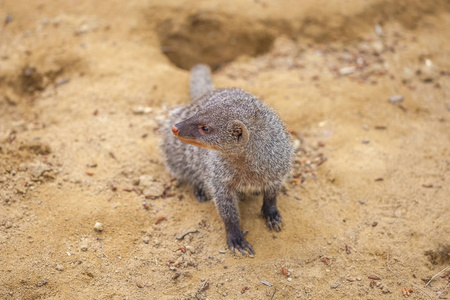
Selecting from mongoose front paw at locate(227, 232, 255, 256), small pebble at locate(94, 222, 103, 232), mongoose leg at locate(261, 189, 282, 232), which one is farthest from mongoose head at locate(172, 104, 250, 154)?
small pebble at locate(94, 222, 103, 232)

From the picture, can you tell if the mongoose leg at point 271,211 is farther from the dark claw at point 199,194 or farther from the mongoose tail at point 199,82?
the mongoose tail at point 199,82

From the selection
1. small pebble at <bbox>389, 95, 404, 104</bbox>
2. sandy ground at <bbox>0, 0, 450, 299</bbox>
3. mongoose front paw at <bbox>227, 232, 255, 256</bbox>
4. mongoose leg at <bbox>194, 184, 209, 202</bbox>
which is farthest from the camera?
small pebble at <bbox>389, 95, 404, 104</bbox>

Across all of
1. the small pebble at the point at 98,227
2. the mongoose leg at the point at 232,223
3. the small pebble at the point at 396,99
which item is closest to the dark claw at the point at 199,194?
the mongoose leg at the point at 232,223

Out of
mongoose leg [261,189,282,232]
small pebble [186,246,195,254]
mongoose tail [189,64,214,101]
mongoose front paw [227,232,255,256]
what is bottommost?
small pebble [186,246,195,254]

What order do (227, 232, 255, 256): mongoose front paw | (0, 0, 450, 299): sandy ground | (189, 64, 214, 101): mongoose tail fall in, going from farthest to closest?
(189, 64, 214, 101): mongoose tail < (227, 232, 255, 256): mongoose front paw < (0, 0, 450, 299): sandy ground

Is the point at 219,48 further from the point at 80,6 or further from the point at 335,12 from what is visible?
the point at 80,6

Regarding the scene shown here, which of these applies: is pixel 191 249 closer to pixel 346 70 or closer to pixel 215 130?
pixel 215 130

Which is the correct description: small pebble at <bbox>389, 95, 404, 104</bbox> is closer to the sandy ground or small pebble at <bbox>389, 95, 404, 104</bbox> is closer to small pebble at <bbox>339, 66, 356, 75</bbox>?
the sandy ground

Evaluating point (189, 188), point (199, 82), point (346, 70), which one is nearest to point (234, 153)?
point (189, 188)
